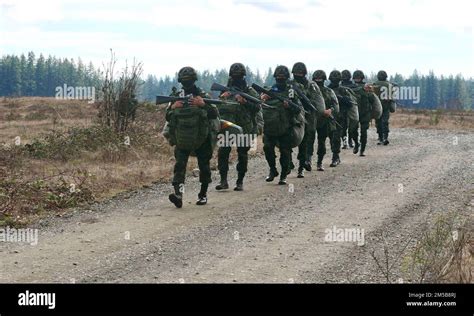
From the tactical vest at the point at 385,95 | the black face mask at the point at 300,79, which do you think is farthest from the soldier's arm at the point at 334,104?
the tactical vest at the point at 385,95

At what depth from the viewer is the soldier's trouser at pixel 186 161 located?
35.3ft

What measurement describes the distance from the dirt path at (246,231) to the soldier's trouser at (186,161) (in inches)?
19.9

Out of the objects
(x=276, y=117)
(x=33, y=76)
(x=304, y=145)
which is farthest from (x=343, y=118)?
(x=33, y=76)

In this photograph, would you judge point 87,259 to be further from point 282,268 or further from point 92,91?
point 92,91

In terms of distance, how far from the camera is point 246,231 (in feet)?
30.4

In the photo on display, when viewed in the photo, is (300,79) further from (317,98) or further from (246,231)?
(246,231)

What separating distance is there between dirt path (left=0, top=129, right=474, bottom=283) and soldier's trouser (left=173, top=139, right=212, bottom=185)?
506mm

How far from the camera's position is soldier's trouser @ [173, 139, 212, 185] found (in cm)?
1077

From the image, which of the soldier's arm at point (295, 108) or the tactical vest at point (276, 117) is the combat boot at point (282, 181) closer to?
the tactical vest at point (276, 117)

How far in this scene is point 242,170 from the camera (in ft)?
42.4

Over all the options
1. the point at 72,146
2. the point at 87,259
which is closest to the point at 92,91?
the point at 72,146

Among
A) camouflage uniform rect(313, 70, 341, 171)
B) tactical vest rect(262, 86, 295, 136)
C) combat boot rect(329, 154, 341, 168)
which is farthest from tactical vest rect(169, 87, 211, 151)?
combat boot rect(329, 154, 341, 168)

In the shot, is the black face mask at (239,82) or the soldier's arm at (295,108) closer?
the black face mask at (239,82)
